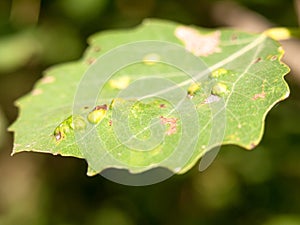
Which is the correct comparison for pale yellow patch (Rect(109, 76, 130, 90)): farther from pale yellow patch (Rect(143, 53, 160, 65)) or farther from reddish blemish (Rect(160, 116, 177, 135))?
reddish blemish (Rect(160, 116, 177, 135))

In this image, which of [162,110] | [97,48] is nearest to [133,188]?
[97,48]

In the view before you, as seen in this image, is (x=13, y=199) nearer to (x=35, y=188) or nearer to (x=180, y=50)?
(x=35, y=188)

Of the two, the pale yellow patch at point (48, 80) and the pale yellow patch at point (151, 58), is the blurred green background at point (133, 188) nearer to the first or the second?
the pale yellow patch at point (48, 80)

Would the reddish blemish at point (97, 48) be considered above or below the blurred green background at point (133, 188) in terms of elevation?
above

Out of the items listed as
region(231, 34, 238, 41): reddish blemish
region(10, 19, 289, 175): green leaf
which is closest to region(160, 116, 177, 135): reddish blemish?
region(10, 19, 289, 175): green leaf

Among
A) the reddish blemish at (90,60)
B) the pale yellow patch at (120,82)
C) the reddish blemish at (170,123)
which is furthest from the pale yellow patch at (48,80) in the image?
the reddish blemish at (170,123)

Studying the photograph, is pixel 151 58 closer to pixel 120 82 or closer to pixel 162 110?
pixel 120 82
